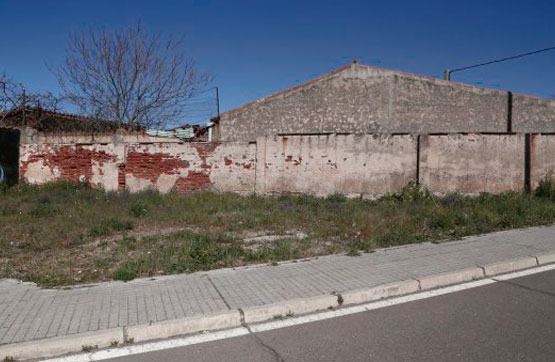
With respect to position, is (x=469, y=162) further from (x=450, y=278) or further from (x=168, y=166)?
(x=168, y=166)

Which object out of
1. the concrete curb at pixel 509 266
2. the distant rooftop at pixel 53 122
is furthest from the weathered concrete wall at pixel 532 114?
the distant rooftop at pixel 53 122

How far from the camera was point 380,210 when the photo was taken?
1040 centimetres

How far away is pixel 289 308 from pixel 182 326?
3.99 feet

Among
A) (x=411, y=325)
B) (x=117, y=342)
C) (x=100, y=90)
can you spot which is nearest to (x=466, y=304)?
(x=411, y=325)

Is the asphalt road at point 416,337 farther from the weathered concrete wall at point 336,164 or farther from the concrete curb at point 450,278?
the weathered concrete wall at point 336,164

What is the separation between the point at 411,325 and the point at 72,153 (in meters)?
13.6

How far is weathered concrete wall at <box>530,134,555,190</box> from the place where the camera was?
1273 cm

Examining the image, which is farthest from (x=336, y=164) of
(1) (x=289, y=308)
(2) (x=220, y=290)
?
(1) (x=289, y=308)

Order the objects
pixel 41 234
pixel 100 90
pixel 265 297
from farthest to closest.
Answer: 1. pixel 100 90
2. pixel 41 234
3. pixel 265 297

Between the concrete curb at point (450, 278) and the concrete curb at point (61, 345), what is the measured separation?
3.88 metres

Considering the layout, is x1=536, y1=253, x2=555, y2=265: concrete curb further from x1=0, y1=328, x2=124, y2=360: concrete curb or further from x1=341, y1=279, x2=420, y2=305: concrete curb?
x1=0, y1=328, x2=124, y2=360: concrete curb

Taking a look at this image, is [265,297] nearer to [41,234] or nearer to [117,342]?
[117,342]

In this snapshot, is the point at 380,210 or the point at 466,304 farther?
the point at 380,210

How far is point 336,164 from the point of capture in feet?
42.1
